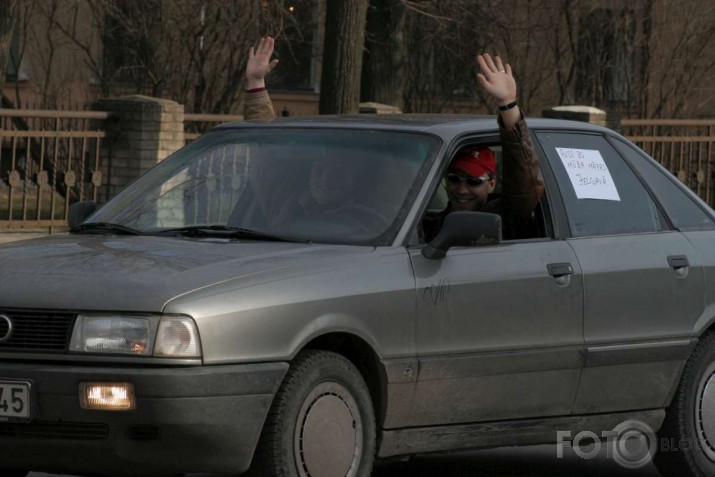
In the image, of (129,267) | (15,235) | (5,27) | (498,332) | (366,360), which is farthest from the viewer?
(5,27)

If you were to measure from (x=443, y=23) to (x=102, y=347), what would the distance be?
18.7m

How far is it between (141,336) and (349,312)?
843mm

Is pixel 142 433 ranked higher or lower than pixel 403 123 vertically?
lower

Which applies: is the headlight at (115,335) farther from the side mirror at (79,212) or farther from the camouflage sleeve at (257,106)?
the camouflage sleeve at (257,106)

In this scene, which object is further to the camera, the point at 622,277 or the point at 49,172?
the point at 49,172

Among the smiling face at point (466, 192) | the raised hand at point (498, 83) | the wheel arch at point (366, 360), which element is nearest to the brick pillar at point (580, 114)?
the smiling face at point (466, 192)

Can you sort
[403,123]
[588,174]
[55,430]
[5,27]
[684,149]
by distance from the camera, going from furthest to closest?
[684,149] → [5,27] → [588,174] → [403,123] → [55,430]

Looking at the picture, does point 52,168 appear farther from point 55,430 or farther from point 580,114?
point 55,430

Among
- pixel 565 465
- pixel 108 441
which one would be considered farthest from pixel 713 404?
pixel 108 441

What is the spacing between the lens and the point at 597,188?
7.41m

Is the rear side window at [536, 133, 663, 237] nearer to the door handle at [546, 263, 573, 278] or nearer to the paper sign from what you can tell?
the paper sign

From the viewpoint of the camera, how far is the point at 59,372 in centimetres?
540

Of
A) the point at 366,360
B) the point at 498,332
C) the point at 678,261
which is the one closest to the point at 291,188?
the point at 366,360

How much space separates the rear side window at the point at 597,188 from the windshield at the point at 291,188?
78cm
